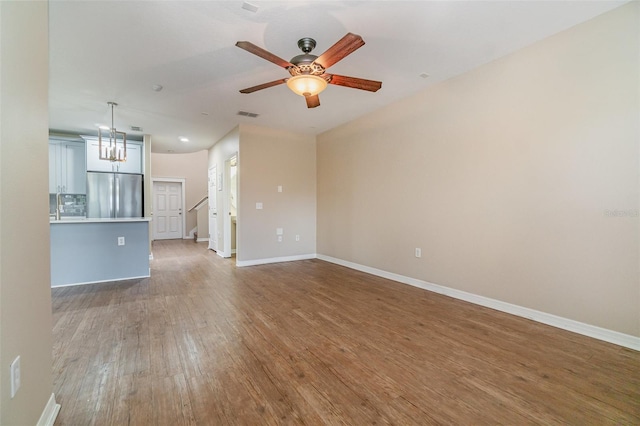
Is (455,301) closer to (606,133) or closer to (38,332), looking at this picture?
(606,133)

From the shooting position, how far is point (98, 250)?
12.9 feet

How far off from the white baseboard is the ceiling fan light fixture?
2.53 m

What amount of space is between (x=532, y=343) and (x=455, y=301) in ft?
3.12

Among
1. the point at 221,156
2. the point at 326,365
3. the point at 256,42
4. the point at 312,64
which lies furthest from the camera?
the point at 221,156

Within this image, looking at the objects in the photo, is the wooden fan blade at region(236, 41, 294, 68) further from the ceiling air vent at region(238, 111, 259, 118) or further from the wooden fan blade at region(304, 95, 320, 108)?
the ceiling air vent at region(238, 111, 259, 118)

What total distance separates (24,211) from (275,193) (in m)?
4.21

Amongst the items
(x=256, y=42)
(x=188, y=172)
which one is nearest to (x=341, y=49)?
(x=256, y=42)

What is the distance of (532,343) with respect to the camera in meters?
2.14

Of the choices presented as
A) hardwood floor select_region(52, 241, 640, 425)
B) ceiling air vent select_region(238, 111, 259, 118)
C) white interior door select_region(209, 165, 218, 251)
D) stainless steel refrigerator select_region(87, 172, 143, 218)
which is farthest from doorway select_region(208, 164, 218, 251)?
hardwood floor select_region(52, 241, 640, 425)

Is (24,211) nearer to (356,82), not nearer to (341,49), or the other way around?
(341,49)

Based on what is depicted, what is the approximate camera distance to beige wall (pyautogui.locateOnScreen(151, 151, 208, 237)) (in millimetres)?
8938

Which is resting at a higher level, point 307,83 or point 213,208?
point 307,83

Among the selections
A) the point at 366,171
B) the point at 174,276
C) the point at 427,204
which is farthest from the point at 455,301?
the point at 174,276

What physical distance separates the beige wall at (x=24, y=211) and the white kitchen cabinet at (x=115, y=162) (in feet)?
15.9
